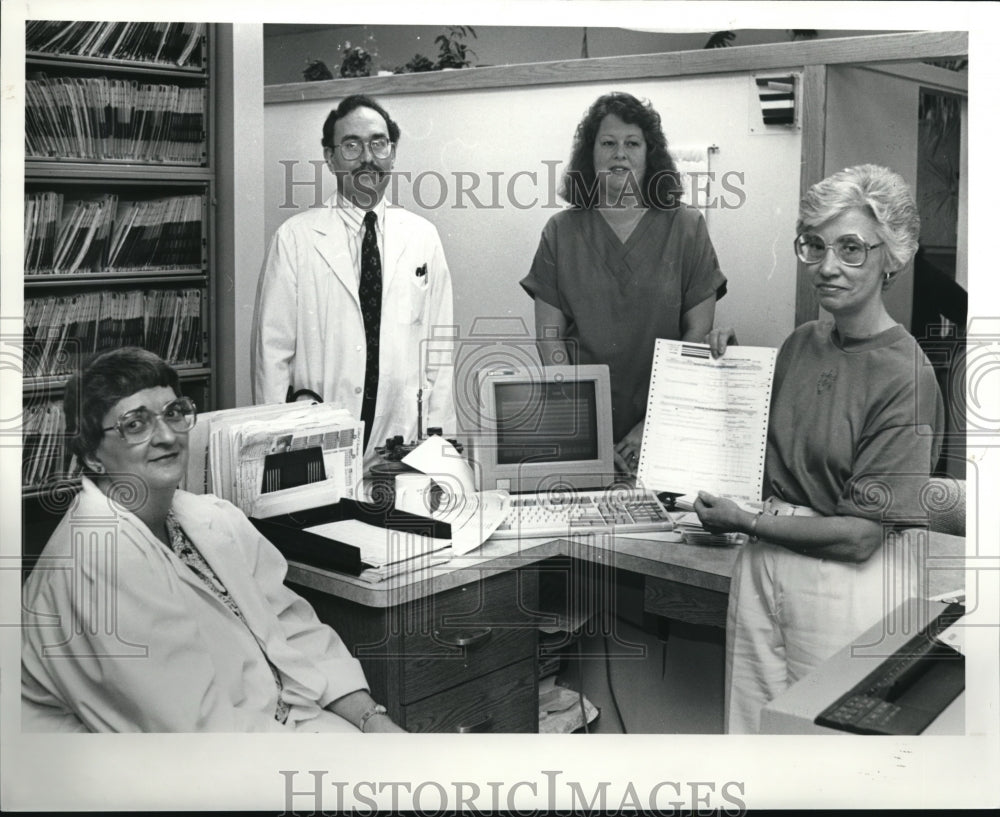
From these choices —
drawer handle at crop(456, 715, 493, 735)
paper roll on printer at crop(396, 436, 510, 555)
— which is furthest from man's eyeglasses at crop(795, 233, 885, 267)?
drawer handle at crop(456, 715, 493, 735)

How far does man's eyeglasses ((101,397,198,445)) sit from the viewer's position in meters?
2.32

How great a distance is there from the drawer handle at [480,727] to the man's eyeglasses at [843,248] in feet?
4.23

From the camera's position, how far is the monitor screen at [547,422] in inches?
100.0

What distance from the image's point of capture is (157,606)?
231 centimetres

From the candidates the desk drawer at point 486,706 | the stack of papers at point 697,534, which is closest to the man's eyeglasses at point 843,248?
the stack of papers at point 697,534

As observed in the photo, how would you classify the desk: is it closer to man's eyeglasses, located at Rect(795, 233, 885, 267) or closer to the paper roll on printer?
the paper roll on printer

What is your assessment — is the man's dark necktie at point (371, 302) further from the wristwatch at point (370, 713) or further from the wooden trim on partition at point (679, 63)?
the wristwatch at point (370, 713)

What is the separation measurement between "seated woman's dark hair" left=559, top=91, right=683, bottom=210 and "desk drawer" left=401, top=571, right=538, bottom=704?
2.95ft

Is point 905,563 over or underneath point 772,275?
underneath

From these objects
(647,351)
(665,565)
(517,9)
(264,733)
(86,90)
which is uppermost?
(517,9)

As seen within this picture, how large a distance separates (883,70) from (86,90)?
71.0 inches

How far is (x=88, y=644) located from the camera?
2.35m

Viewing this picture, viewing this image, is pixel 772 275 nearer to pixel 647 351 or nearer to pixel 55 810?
pixel 647 351

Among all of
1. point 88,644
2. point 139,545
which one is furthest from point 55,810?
point 139,545
